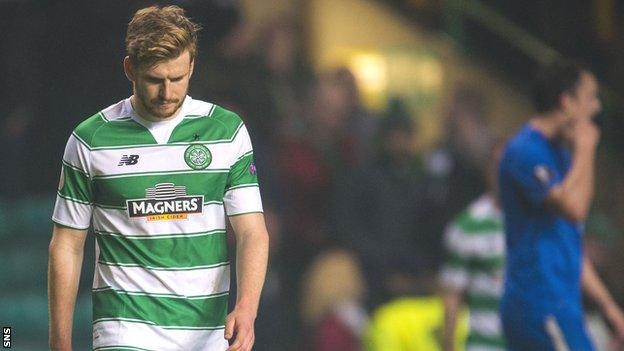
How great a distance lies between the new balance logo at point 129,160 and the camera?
181 inches

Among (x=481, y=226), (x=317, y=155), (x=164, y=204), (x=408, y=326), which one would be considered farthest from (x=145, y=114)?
(x=317, y=155)

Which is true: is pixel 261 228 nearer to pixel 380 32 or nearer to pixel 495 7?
pixel 380 32

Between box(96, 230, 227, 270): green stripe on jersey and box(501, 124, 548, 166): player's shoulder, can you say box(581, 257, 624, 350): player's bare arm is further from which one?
box(96, 230, 227, 270): green stripe on jersey

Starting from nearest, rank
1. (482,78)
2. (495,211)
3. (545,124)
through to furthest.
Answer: (545,124) → (495,211) → (482,78)

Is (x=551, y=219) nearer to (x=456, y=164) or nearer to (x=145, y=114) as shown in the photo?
(x=145, y=114)

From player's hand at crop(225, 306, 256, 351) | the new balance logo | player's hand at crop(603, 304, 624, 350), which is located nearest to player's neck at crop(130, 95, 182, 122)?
the new balance logo

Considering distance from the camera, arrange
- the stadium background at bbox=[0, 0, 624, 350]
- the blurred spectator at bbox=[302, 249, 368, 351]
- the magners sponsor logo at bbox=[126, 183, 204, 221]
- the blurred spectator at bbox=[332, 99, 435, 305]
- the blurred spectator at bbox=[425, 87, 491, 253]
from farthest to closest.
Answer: the blurred spectator at bbox=[425, 87, 491, 253], the blurred spectator at bbox=[332, 99, 435, 305], the blurred spectator at bbox=[302, 249, 368, 351], the stadium background at bbox=[0, 0, 624, 350], the magners sponsor logo at bbox=[126, 183, 204, 221]

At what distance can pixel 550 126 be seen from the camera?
658 cm

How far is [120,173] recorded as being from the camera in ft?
15.1

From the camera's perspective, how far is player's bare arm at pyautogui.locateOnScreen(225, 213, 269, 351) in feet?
14.4

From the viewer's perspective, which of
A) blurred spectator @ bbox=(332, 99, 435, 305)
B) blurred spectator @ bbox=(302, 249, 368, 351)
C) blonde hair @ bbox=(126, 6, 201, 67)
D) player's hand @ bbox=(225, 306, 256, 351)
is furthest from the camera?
blurred spectator @ bbox=(332, 99, 435, 305)

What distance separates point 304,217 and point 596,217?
2.39 metres

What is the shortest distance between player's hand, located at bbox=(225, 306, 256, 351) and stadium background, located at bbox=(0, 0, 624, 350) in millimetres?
5487

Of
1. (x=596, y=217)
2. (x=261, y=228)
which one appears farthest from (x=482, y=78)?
(x=261, y=228)
